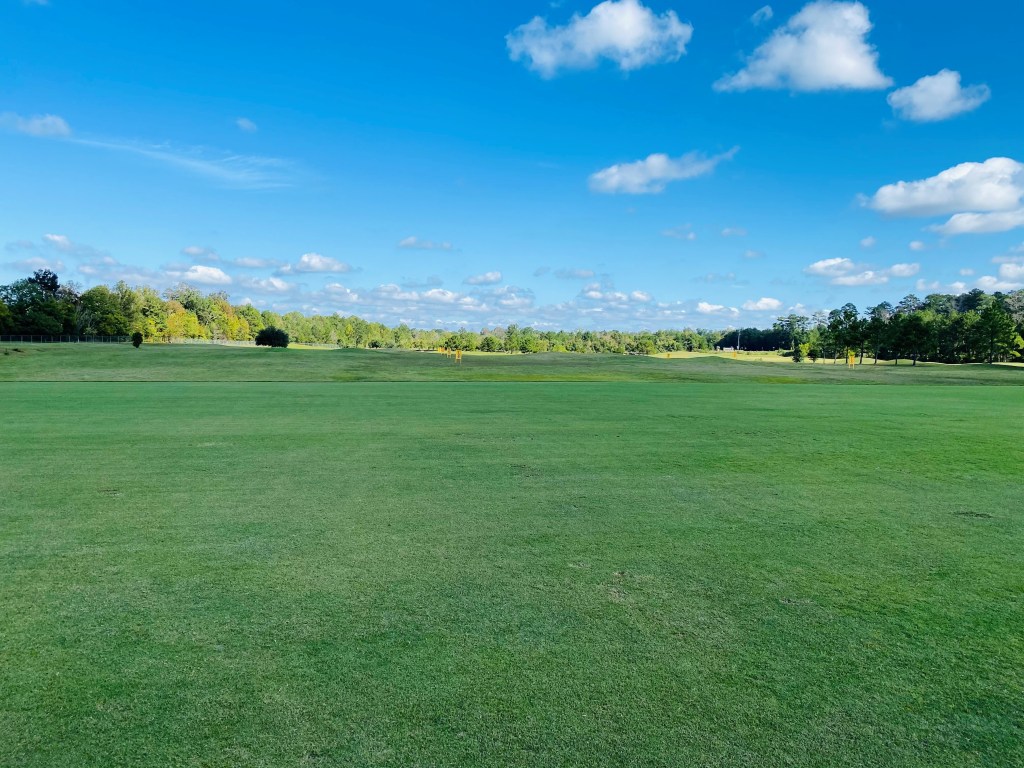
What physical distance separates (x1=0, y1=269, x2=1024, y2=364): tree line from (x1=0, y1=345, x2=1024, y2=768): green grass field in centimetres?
8065

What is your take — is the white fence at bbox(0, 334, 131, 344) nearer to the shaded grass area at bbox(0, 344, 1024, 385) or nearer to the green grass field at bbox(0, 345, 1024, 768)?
the shaded grass area at bbox(0, 344, 1024, 385)

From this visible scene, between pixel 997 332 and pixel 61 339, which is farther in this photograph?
pixel 61 339

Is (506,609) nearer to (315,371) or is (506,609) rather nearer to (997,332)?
(315,371)

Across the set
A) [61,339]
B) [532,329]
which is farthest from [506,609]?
[532,329]

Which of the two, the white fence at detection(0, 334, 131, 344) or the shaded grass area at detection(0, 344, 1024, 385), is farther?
the white fence at detection(0, 334, 131, 344)

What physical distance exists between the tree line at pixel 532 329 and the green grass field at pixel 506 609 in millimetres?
80646

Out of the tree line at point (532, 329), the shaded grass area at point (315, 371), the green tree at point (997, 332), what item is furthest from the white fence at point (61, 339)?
the green tree at point (997, 332)

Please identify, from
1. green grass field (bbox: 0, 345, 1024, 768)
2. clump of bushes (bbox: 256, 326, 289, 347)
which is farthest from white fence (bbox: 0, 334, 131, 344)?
green grass field (bbox: 0, 345, 1024, 768)

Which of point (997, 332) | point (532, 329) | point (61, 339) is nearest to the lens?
point (997, 332)

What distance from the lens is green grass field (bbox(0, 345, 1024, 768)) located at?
2.67m

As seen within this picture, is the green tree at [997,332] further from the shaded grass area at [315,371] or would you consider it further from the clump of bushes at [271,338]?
the clump of bushes at [271,338]

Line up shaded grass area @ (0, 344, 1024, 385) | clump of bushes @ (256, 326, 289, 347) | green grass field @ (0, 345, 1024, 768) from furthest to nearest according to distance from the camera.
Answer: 1. clump of bushes @ (256, 326, 289, 347)
2. shaded grass area @ (0, 344, 1024, 385)
3. green grass field @ (0, 345, 1024, 768)

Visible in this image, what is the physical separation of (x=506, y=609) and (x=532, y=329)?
499 feet

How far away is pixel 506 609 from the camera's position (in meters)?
3.90
